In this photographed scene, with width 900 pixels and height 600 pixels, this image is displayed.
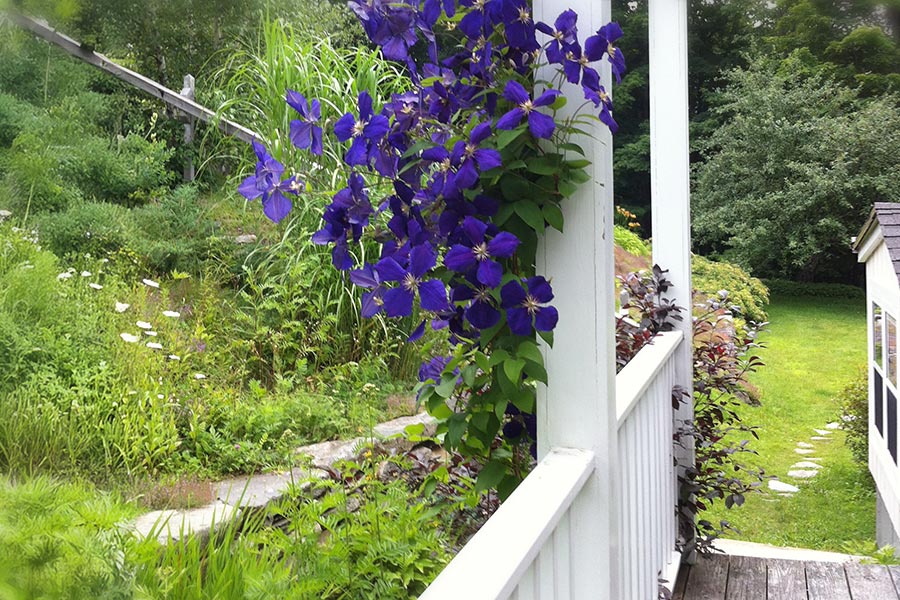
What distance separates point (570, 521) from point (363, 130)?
462mm

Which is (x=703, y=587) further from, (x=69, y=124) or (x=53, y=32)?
(x=69, y=124)

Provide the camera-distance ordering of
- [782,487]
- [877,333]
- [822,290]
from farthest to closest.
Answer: [822,290], [782,487], [877,333]

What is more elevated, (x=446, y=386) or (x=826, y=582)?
(x=446, y=386)

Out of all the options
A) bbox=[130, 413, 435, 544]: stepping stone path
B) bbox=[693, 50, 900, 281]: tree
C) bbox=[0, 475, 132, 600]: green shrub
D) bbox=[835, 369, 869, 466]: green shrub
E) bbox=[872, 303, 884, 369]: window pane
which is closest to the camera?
bbox=[0, 475, 132, 600]: green shrub

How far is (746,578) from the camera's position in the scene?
1901mm

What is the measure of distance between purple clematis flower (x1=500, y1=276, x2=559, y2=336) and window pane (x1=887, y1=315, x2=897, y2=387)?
319 centimetres

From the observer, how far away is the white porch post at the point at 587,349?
79 cm

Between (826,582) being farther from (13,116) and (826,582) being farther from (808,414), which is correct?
(808,414)

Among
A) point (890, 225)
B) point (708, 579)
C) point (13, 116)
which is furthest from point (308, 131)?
point (890, 225)

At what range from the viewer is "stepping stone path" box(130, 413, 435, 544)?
1562 mm

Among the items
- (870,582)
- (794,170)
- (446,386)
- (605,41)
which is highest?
(794,170)

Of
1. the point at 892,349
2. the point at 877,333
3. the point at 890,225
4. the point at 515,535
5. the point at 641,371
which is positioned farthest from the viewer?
the point at 877,333

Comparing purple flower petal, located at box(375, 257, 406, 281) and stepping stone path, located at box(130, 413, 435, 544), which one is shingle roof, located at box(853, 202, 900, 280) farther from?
purple flower petal, located at box(375, 257, 406, 281)

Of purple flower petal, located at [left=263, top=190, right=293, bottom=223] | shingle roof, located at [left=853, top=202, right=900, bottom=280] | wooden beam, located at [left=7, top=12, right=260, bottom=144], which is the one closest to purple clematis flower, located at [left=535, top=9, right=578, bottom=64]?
purple flower petal, located at [left=263, top=190, right=293, bottom=223]
